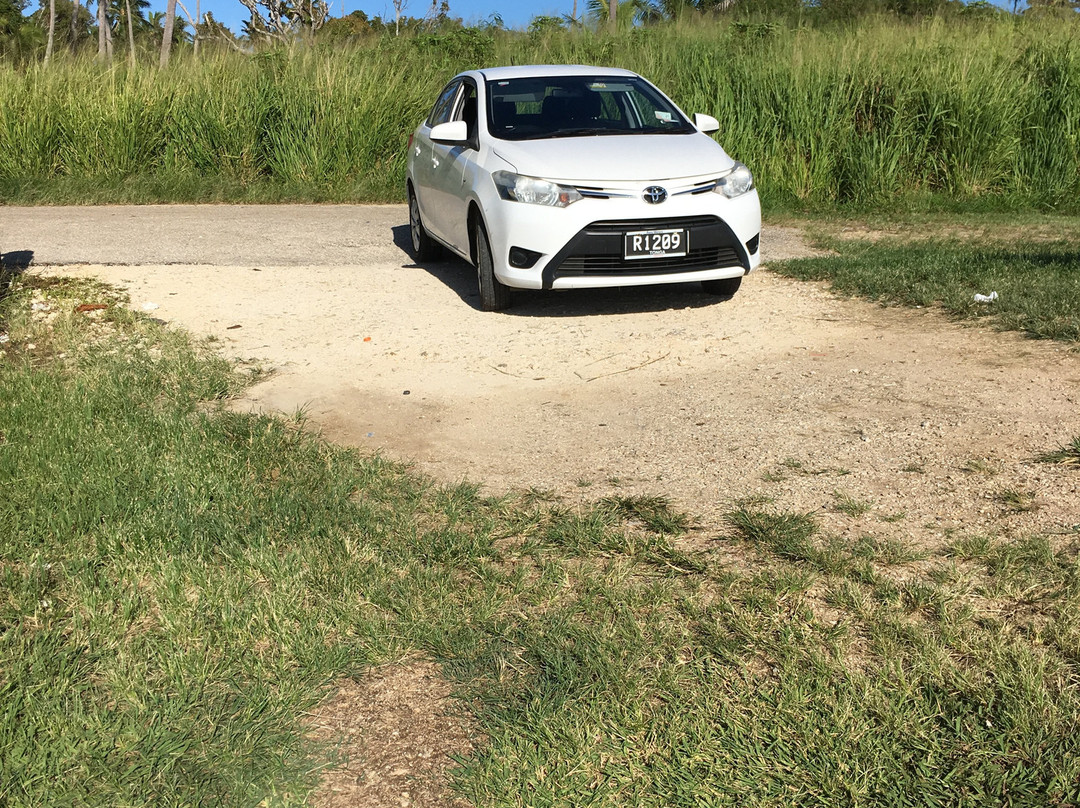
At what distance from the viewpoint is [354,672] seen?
124 inches

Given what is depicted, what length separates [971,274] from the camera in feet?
26.0

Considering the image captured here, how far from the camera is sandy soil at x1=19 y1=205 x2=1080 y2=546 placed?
14.3 ft

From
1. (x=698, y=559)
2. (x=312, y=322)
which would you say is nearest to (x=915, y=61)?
(x=312, y=322)

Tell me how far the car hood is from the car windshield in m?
0.28

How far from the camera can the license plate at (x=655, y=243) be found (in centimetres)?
718

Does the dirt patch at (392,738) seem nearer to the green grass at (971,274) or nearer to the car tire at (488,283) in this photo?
the green grass at (971,274)

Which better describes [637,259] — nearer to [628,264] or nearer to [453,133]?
[628,264]

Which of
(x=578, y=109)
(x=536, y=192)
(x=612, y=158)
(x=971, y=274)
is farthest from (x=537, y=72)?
(x=971, y=274)

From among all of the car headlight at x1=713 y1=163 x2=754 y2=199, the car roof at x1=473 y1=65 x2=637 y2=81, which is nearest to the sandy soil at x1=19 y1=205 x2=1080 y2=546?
the car headlight at x1=713 y1=163 x2=754 y2=199

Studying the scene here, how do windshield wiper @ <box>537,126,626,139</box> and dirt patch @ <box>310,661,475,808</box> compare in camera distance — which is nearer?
dirt patch @ <box>310,661,475,808</box>

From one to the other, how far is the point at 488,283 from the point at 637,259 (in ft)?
3.56

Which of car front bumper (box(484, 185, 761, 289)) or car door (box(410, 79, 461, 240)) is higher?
car door (box(410, 79, 461, 240))

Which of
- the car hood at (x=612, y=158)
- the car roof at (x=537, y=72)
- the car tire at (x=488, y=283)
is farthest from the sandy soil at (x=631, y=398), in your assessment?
the car roof at (x=537, y=72)

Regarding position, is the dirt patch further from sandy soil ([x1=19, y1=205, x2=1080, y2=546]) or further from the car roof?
the car roof
